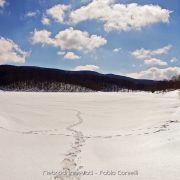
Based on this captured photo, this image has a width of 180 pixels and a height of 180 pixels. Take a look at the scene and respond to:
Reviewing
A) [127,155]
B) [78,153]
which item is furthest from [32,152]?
[127,155]

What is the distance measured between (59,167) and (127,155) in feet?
8.45

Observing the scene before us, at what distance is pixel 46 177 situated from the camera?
793 centimetres

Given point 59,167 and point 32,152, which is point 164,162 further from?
point 32,152

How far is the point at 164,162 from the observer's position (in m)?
8.55

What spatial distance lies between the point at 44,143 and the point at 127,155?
140 inches

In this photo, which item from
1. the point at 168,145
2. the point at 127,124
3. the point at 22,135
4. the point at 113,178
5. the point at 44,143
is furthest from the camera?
the point at 127,124

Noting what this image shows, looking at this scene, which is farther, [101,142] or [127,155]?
[101,142]

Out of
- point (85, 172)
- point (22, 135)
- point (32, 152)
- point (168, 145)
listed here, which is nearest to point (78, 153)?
point (32, 152)

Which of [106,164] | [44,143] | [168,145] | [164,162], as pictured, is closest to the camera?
[164,162]

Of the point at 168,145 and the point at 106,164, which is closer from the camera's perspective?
the point at 106,164

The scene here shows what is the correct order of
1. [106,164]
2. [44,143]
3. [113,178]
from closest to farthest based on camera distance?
1. [113,178]
2. [106,164]
3. [44,143]

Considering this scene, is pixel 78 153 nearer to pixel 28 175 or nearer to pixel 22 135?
pixel 28 175

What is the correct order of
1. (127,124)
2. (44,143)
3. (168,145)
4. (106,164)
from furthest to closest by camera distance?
(127,124)
(44,143)
(168,145)
(106,164)

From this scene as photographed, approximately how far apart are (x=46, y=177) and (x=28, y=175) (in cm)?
48
